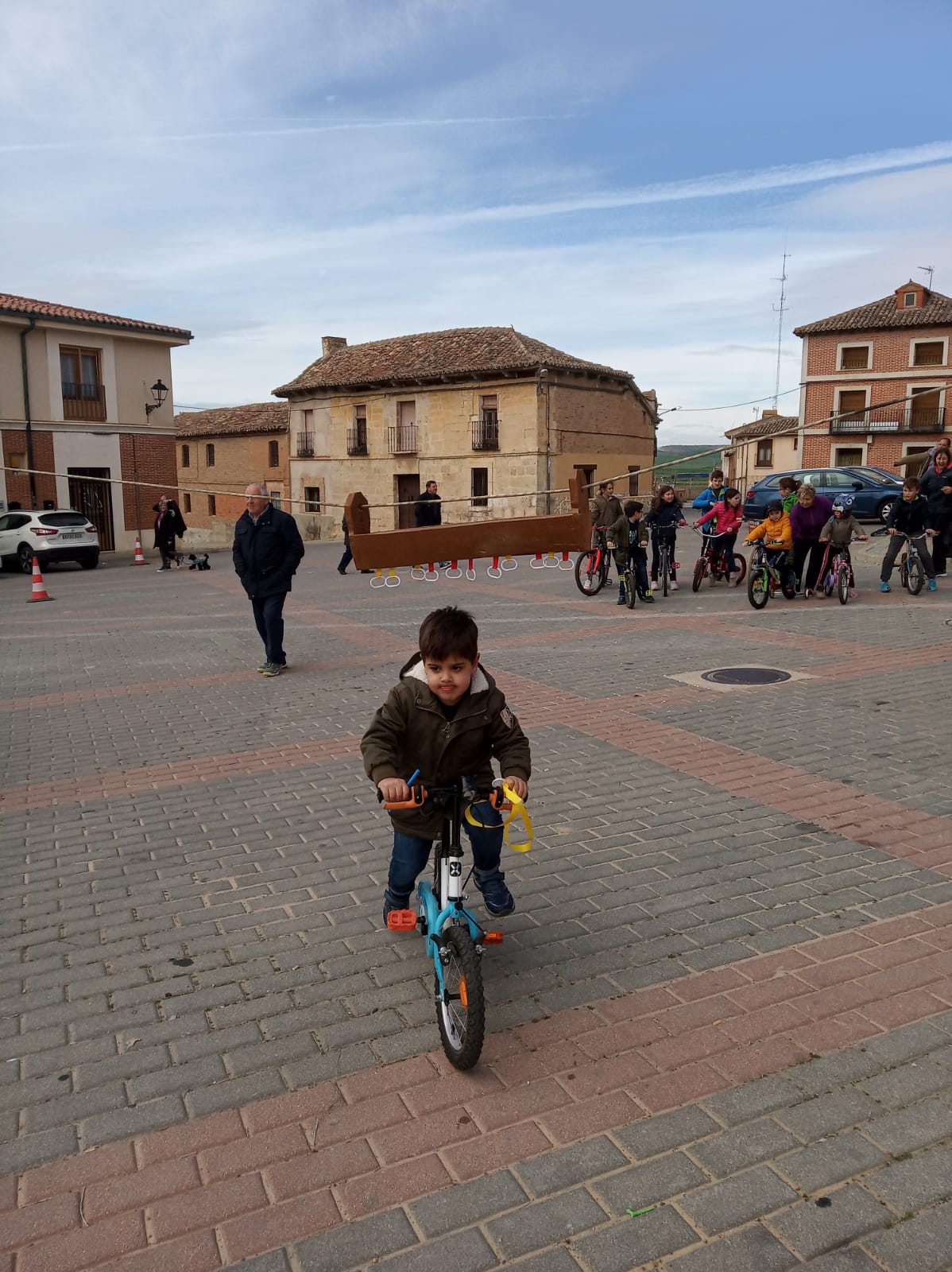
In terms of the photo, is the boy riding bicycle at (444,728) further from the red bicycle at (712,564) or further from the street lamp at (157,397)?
the street lamp at (157,397)

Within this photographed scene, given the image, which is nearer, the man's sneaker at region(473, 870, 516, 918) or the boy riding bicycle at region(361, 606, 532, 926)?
the boy riding bicycle at region(361, 606, 532, 926)

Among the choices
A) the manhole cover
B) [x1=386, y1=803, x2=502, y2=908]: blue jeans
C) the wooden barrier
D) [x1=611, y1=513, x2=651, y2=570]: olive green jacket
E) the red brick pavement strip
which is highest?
the wooden barrier

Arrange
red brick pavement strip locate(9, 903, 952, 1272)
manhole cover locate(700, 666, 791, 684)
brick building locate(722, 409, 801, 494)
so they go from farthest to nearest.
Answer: brick building locate(722, 409, 801, 494), manhole cover locate(700, 666, 791, 684), red brick pavement strip locate(9, 903, 952, 1272)

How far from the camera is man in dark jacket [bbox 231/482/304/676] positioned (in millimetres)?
9227

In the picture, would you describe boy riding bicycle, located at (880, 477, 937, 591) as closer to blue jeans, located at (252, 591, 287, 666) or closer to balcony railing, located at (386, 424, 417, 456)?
blue jeans, located at (252, 591, 287, 666)

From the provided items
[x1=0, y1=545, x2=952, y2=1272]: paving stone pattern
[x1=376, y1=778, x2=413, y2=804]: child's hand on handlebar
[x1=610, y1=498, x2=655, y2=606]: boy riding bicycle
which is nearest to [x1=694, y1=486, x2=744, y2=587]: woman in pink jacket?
[x1=610, y1=498, x2=655, y2=606]: boy riding bicycle

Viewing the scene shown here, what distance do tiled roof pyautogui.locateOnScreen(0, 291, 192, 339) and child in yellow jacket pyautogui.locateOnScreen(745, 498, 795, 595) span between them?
2297 centimetres

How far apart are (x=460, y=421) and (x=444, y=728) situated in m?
39.7

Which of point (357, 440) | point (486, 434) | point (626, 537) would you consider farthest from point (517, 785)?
point (357, 440)

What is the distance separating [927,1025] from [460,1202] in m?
1.67

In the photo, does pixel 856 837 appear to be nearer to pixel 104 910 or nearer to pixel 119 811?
pixel 104 910

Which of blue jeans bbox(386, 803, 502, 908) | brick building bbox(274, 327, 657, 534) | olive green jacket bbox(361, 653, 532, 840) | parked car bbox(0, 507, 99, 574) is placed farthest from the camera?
brick building bbox(274, 327, 657, 534)

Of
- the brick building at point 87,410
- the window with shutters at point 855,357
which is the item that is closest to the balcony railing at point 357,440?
the brick building at point 87,410

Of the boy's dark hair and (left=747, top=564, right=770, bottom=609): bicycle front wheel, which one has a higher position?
the boy's dark hair
